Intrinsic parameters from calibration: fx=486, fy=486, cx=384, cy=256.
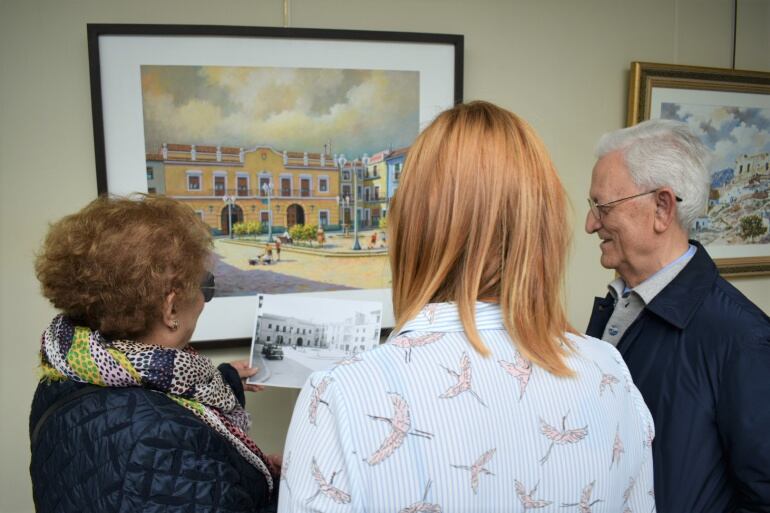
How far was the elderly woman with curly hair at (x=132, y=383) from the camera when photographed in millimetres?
708

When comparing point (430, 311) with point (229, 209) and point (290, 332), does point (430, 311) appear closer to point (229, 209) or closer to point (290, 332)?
point (290, 332)

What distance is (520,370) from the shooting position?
1.81ft

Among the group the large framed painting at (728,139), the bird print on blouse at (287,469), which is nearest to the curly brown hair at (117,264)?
the bird print on blouse at (287,469)

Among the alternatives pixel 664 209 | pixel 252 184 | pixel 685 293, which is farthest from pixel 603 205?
pixel 252 184

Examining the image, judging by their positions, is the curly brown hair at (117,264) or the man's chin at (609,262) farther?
the man's chin at (609,262)

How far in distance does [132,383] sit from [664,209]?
3.48 ft

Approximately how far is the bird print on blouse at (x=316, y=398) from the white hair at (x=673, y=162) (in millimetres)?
848

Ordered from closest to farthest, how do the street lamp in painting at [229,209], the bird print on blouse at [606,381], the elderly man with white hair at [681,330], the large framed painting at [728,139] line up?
the bird print on blouse at [606,381] → the elderly man with white hair at [681,330] → the street lamp in painting at [229,209] → the large framed painting at [728,139]

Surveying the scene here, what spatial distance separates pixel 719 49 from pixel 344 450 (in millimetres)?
2164

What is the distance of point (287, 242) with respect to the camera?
160 cm

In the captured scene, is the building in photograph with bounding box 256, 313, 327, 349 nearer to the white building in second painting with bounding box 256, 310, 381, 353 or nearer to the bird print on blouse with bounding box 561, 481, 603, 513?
the white building in second painting with bounding box 256, 310, 381, 353

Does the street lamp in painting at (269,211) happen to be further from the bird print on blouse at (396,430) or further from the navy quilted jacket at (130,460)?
the bird print on blouse at (396,430)

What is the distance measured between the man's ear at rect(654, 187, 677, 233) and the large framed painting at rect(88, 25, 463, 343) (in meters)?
0.79

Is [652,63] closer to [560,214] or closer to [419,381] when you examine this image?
[560,214]
